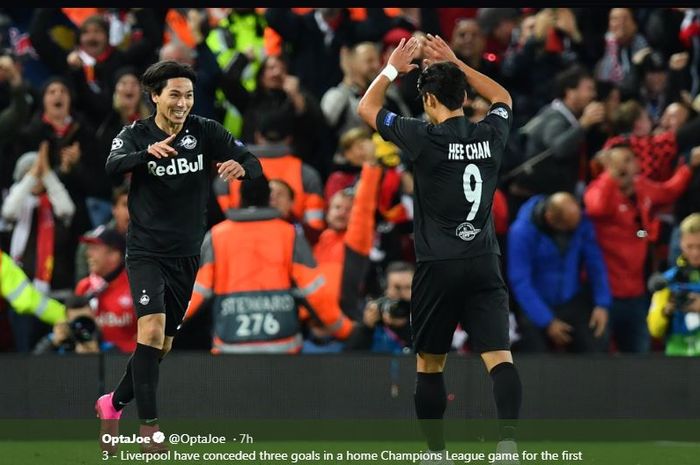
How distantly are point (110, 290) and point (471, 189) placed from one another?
13.2 ft

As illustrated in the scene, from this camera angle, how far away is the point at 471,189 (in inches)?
301

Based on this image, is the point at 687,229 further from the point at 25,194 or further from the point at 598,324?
the point at 25,194

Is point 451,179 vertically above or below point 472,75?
below

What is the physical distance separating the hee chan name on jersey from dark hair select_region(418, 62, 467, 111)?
0.21m

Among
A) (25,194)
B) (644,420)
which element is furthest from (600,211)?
(25,194)

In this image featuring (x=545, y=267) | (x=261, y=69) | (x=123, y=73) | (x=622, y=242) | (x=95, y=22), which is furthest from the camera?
(x=95, y=22)

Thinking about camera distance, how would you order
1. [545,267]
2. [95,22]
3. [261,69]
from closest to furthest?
[545,267] < [261,69] < [95,22]

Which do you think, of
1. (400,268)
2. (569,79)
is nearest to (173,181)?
(400,268)

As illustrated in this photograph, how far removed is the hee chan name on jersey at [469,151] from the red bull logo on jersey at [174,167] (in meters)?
1.45

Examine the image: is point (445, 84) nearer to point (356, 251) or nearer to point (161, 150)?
point (161, 150)

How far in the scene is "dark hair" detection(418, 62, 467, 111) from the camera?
7605mm

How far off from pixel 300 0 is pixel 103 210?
12.8ft

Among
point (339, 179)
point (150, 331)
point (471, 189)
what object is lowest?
point (150, 331)

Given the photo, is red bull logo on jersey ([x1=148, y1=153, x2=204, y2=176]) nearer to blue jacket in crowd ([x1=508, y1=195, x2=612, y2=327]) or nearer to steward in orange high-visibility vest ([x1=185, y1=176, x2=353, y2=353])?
steward in orange high-visibility vest ([x1=185, y1=176, x2=353, y2=353])
